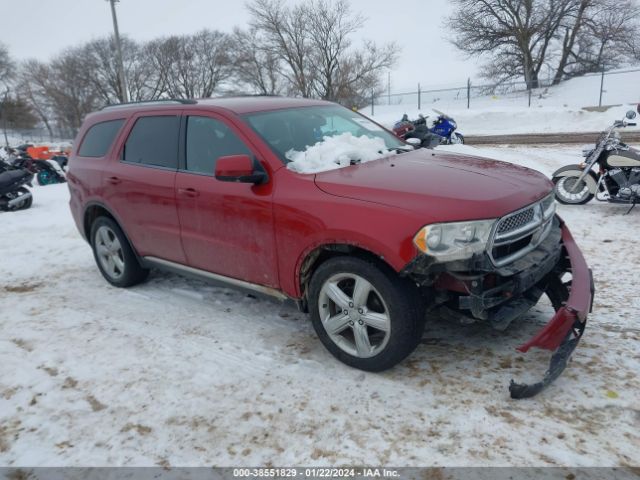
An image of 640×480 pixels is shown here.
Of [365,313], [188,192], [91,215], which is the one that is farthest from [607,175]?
[91,215]

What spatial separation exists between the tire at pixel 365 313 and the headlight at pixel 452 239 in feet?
0.99

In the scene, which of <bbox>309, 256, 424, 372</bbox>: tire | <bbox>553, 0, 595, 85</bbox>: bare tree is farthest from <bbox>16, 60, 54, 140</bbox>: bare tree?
<bbox>309, 256, 424, 372</bbox>: tire

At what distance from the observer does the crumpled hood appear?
2.85 m

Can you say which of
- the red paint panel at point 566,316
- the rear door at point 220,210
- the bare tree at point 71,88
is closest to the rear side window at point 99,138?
the rear door at point 220,210

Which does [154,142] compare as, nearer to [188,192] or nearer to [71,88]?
[188,192]

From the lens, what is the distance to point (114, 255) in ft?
16.7

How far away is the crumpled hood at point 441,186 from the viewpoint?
285cm

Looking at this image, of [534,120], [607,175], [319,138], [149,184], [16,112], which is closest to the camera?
[319,138]

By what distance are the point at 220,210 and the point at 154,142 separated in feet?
3.78

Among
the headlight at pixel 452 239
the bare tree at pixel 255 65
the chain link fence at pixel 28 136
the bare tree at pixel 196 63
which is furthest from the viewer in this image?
the chain link fence at pixel 28 136

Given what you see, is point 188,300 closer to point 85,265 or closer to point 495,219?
point 85,265

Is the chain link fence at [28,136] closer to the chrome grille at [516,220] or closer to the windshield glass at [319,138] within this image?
the windshield glass at [319,138]

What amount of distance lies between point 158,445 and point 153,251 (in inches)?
86.4

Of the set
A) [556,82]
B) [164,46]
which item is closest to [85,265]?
[556,82]
